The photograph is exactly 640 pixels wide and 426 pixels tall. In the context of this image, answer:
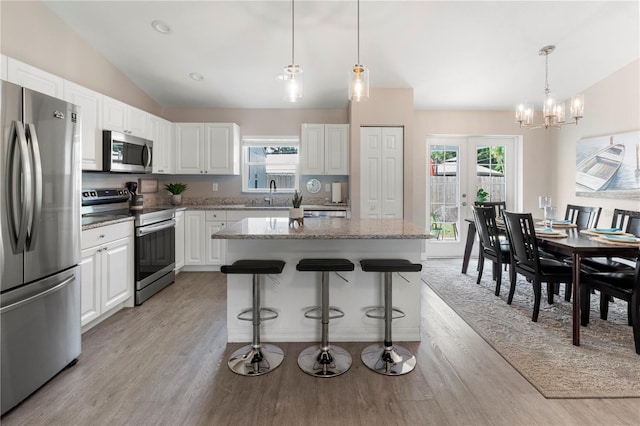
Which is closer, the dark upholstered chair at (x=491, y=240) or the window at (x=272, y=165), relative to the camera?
the dark upholstered chair at (x=491, y=240)

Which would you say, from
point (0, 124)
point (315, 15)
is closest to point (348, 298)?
point (0, 124)

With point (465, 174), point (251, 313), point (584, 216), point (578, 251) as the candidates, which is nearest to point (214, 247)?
point (251, 313)

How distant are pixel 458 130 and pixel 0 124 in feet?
17.6

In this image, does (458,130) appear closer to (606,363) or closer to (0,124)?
(606,363)

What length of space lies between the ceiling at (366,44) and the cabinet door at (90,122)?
2.47 ft

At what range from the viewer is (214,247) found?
4520 mm

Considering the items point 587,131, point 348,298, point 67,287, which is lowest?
point 348,298

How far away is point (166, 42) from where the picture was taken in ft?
11.6

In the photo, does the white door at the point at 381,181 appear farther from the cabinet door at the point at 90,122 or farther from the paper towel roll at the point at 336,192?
the cabinet door at the point at 90,122

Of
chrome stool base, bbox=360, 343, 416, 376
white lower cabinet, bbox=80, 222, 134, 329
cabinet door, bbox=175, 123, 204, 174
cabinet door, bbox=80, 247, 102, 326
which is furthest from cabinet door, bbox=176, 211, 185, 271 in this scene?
chrome stool base, bbox=360, 343, 416, 376

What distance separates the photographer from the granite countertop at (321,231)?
2201 millimetres

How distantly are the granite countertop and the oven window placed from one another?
1.33 meters

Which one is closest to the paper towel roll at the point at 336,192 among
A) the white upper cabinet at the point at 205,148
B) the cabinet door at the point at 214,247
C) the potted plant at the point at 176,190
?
the white upper cabinet at the point at 205,148

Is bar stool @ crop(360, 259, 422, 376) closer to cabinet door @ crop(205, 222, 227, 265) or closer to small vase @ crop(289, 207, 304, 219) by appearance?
small vase @ crop(289, 207, 304, 219)
